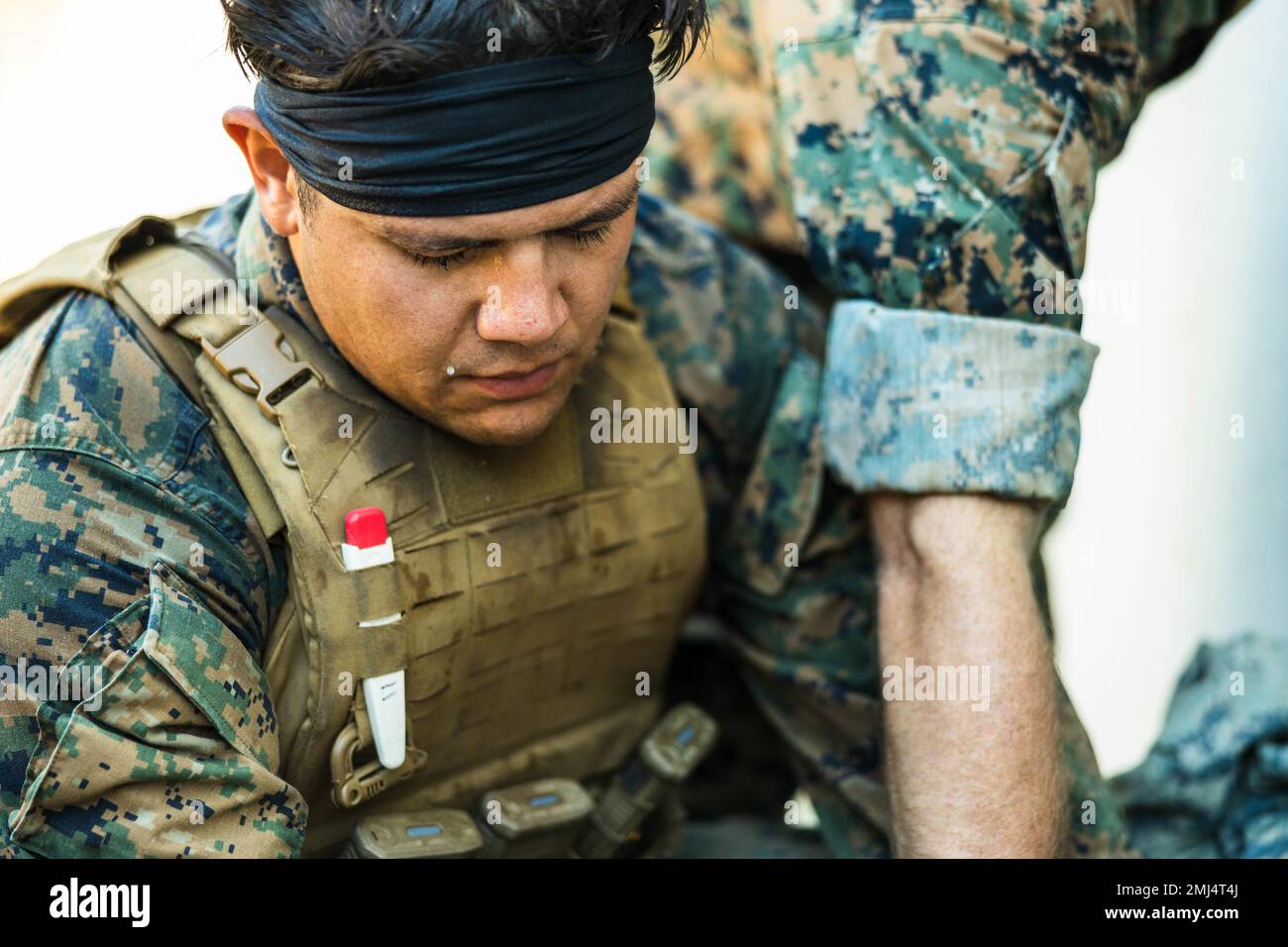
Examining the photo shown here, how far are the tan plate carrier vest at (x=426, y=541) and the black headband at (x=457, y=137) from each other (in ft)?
0.90

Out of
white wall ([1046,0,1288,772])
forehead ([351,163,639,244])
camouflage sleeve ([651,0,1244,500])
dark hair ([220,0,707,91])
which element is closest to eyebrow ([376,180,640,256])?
forehead ([351,163,639,244])

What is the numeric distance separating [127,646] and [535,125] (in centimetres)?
71

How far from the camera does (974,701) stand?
1981mm

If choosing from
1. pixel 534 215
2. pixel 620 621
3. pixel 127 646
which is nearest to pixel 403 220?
pixel 534 215

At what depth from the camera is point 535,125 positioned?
5.34 feet

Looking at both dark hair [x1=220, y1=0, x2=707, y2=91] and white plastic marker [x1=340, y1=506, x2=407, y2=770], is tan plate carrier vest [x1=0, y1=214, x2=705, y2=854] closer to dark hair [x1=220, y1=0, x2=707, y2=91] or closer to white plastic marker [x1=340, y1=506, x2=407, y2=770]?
white plastic marker [x1=340, y1=506, x2=407, y2=770]

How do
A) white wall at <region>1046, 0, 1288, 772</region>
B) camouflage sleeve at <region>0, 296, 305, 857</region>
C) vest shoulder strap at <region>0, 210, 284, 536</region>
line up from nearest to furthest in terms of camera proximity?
camouflage sleeve at <region>0, 296, 305, 857</region>
vest shoulder strap at <region>0, 210, 284, 536</region>
white wall at <region>1046, 0, 1288, 772</region>

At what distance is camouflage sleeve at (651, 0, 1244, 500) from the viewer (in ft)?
6.57

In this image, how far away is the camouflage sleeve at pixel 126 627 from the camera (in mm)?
1550

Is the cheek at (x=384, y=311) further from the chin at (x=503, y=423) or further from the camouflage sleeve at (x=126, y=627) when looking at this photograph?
the camouflage sleeve at (x=126, y=627)

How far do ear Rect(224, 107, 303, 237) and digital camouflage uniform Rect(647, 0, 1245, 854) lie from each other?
2.40 ft

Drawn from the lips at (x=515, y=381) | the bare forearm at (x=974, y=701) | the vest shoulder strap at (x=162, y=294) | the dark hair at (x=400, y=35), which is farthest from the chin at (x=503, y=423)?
the bare forearm at (x=974, y=701)

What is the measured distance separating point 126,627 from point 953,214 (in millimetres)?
1174
